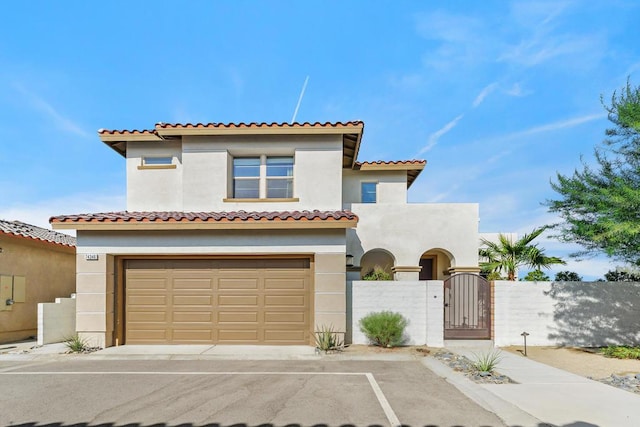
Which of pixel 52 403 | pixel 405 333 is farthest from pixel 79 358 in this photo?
pixel 405 333

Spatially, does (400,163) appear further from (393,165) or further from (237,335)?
(237,335)

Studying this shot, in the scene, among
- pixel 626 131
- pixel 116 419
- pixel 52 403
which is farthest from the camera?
pixel 626 131

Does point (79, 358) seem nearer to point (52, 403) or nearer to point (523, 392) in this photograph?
point (52, 403)

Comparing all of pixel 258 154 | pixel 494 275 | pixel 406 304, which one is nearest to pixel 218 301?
pixel 258 154

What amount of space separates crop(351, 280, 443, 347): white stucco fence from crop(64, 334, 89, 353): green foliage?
7.50 m

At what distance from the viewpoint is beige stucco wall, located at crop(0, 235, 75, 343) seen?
43.5 ft

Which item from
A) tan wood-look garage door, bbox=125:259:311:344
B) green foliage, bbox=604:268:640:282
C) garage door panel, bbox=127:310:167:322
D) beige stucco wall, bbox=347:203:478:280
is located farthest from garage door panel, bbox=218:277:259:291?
green foliage, bbox=604:268:640:282

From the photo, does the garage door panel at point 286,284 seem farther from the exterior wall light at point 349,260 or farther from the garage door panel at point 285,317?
the exterior wall light at point 349,260

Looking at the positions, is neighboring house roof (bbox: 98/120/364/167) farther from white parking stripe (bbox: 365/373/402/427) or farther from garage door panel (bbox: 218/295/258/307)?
white parking stripe (bbox: 365/373/402/427)

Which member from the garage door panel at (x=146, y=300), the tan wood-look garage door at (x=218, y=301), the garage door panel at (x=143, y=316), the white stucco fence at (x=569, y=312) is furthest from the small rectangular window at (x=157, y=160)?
the white stucco fence at (x=569, y=312)

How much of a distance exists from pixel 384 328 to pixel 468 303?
3.14 meters

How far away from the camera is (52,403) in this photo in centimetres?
675

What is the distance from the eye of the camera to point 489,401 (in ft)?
21.5

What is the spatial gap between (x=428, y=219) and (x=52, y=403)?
39.5 feet
